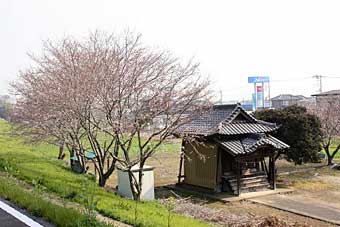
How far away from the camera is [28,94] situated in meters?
13.8

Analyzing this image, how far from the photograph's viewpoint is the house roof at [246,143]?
606 inches

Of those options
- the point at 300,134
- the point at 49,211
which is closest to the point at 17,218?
the point at 49,211

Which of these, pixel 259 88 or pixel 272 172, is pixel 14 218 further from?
pixel 259 88

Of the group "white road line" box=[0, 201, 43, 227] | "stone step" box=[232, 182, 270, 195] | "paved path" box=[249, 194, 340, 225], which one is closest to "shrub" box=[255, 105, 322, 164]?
"stone step" box=[232, 182, 270, 195]

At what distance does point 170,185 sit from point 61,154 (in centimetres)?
682

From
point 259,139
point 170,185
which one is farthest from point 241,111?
point 170,185

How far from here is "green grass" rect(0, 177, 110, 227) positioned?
5.30 meters

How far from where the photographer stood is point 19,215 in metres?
6.22

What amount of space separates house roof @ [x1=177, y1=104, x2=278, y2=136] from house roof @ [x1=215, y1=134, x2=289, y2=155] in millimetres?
363

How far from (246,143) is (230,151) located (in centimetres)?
105

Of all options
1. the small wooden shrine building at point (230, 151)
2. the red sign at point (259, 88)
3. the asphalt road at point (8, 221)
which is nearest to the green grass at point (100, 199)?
the asphalt road at point (8, 221)

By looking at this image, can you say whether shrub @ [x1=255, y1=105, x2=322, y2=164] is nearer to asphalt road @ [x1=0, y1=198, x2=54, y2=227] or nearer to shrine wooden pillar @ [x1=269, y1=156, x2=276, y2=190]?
shrine wooden pillar @ [x1=269, y1=156, x2=276, y2=190]

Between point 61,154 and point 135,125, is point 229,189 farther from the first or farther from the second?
point 61,154

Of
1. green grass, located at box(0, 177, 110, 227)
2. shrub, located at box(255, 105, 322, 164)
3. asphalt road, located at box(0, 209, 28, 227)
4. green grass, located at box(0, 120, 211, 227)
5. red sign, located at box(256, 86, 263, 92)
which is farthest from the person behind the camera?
red sign, located at box(256, 86, 263, 92)
